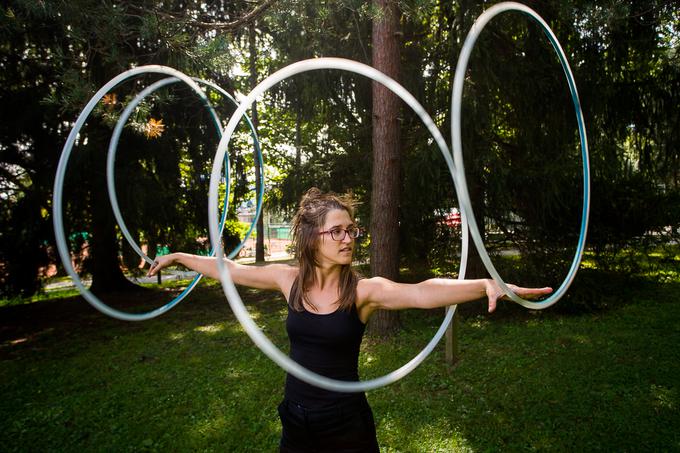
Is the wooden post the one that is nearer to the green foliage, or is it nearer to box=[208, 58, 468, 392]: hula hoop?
the green foliage

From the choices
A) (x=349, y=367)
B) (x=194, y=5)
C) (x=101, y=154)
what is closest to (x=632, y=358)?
(x=349, y=367)

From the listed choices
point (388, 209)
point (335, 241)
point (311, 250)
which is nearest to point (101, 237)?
point (388, 209)

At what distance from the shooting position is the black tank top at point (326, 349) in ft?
8.47

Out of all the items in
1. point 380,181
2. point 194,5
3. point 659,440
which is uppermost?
point 194,5

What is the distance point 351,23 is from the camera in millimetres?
8297

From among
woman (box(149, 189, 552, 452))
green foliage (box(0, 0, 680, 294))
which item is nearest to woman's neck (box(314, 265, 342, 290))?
woman (box(149, 189, 552, 452))

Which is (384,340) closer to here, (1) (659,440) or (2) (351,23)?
(1) (659,440)

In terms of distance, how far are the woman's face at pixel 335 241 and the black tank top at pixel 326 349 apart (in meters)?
0.27

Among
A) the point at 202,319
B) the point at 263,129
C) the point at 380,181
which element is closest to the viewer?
the point at 380,181

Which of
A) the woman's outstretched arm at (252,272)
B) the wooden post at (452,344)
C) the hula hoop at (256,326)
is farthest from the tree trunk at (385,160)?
the woman's outstretched arm at (252,272)

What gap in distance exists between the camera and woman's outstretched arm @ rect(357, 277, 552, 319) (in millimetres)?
2330

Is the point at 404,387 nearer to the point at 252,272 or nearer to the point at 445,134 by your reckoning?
the point at 252,272

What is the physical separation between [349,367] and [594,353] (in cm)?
519

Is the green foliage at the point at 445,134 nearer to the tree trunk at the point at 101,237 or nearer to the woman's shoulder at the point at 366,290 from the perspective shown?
the tree trunk at the point at 101,237
